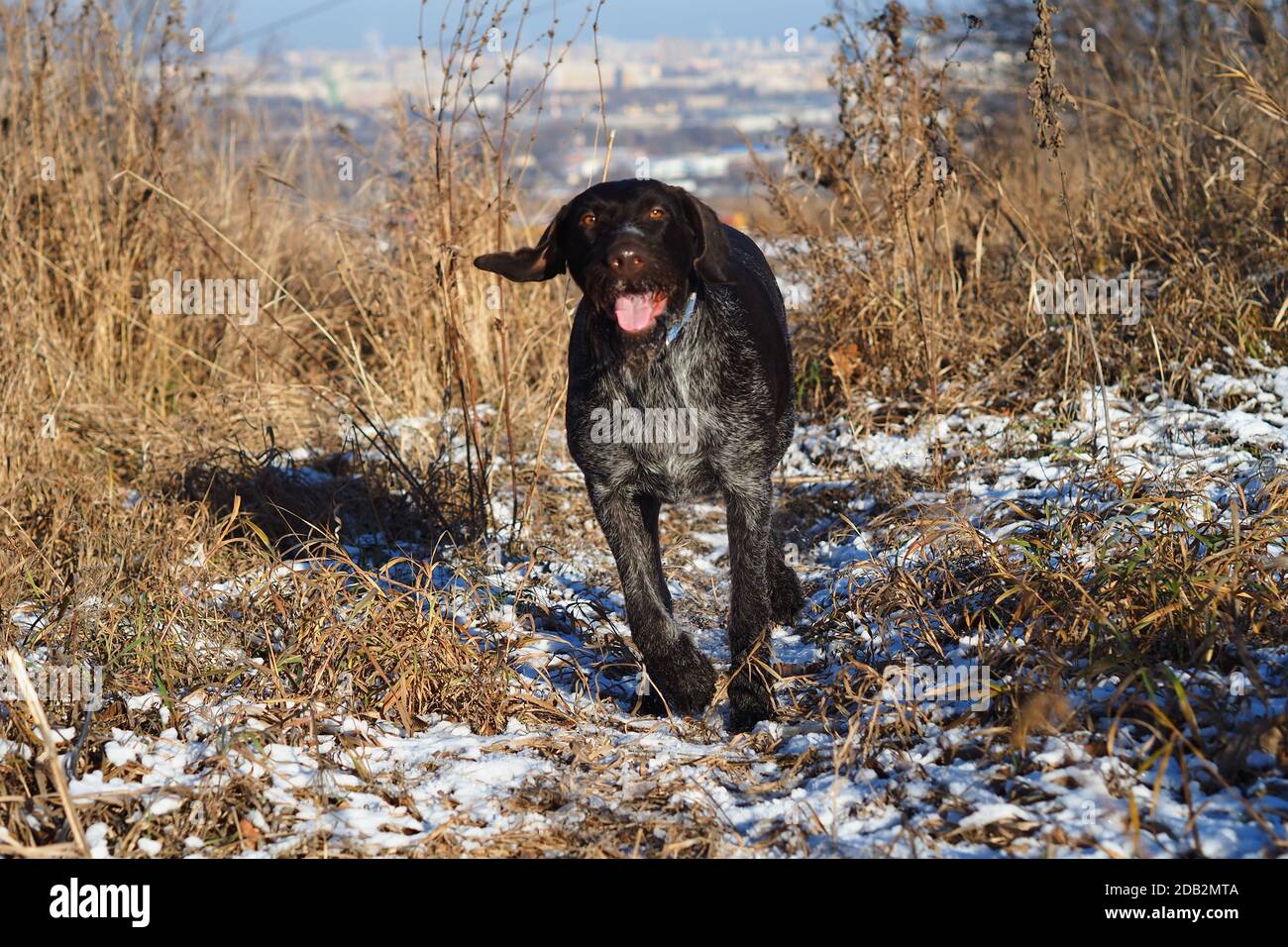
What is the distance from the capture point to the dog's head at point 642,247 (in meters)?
3.44

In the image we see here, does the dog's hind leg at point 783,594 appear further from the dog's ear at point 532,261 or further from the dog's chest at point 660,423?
the dog's ear at point 532,261

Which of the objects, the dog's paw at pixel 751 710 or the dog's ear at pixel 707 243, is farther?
the dog's ear at pixel 707 243

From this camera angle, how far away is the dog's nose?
3.35 meters

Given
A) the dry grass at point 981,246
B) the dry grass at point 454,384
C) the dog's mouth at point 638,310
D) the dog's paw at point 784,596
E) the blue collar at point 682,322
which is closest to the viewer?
the dry grass at point 454,384

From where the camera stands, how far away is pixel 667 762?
3.08 metres

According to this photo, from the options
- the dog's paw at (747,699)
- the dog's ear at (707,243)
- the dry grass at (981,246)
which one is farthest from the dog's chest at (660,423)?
the dry grass at (981,246)

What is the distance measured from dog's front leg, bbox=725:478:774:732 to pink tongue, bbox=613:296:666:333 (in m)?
0.58

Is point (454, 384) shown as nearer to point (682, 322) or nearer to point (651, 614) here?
point (682, 322)

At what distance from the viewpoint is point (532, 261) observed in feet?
12.3

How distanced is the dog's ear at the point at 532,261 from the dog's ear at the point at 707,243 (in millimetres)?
401

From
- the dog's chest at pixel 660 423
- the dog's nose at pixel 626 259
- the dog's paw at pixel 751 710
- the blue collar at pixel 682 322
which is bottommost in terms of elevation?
the dog's paw at pixel 751 710
